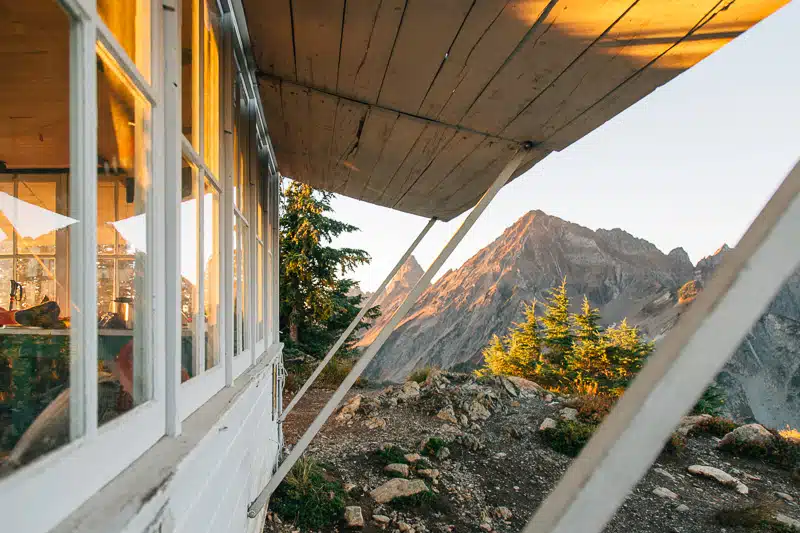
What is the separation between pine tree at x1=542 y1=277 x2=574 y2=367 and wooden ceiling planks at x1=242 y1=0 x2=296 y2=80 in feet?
52.8

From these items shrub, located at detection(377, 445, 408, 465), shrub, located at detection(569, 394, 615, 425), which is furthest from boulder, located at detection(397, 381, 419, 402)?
shrub, located at detection(569, 394, 615, 425)

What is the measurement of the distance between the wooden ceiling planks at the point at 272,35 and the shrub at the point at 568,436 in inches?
235

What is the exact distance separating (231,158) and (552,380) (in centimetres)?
1596

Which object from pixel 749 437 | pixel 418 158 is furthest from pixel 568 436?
pixel 418 158

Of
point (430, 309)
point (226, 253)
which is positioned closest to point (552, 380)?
point (226, 253)

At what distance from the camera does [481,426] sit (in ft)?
22.9

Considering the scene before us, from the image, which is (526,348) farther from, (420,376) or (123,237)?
(123,237)

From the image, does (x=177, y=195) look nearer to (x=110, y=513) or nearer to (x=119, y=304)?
(x=119, y=304)

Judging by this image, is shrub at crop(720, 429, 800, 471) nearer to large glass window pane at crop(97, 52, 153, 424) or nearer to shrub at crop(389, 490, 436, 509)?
shrub at crop(389, 490, 436, 509)

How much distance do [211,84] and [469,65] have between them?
1.04 meters

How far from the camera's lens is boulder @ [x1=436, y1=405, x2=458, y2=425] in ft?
23.1

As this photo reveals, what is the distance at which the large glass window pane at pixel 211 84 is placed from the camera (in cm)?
171

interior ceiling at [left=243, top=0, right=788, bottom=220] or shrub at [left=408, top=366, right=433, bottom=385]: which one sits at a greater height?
interior ceiling at [left=243, top=0, right=788, bottom=220]

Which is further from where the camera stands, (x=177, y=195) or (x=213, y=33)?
(x=213, y=33)
